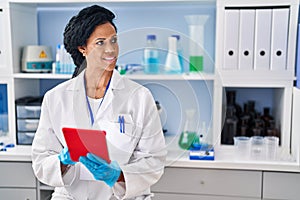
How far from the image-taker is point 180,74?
52.2 inches

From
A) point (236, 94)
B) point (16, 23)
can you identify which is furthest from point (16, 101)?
point (236, 94)

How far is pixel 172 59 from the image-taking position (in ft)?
4.34

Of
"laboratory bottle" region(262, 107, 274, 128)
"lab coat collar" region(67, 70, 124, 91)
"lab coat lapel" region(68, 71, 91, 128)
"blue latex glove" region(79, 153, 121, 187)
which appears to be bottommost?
"blue latex glove" region(79, 153, 121, 187)

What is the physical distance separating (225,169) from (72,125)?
856 millimetres

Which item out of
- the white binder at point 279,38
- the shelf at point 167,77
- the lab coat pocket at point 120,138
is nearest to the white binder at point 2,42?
the shelf at point 167,77

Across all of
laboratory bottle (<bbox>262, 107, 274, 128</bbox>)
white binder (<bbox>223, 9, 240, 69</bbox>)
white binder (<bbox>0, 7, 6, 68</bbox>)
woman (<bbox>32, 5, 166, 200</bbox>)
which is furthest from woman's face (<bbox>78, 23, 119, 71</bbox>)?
laboratory bottle (<bbox>262, 107, 274, 128</bbox>)

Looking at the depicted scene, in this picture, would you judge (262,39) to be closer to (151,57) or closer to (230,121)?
(230,121)

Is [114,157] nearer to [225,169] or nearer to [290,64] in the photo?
[225,169]

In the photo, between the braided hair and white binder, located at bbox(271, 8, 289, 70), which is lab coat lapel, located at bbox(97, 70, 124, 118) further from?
white binder, located at bbox(271, 8, 289, 70)

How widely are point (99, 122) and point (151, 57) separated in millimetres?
300

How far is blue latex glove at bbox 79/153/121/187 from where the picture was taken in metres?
1.20

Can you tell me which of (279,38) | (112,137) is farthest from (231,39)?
(112,137)

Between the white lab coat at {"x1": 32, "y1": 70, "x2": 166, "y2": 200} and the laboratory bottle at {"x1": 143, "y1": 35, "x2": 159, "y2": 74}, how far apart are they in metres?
0.10

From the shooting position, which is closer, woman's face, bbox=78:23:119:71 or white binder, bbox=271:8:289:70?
woman's face, bbox=78:23:119:71
